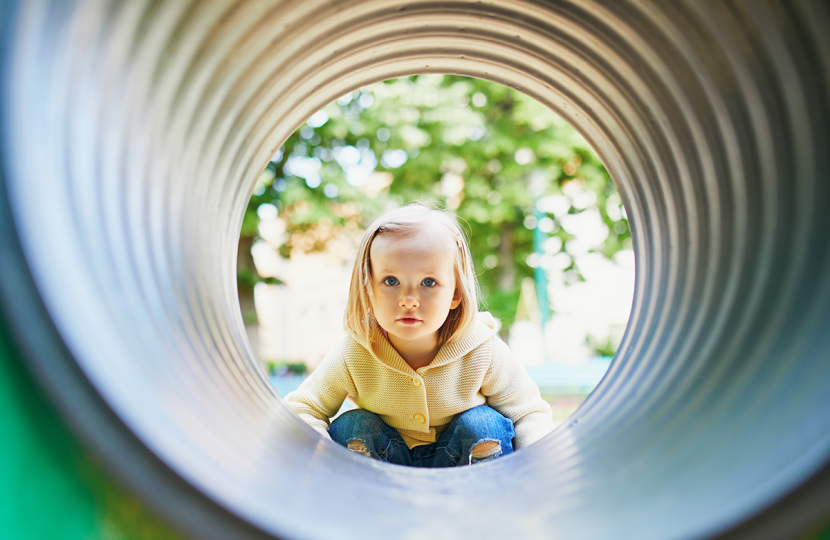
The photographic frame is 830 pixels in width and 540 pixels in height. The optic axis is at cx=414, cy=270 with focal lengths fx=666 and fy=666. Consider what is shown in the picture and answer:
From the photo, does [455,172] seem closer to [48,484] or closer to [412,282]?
[412,282]

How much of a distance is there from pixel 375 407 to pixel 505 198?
8088 mm

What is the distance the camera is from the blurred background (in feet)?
31.0

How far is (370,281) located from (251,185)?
1.87 ft

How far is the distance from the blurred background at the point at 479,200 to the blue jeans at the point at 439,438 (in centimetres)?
568

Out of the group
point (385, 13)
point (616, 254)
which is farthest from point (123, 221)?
point (616, 254)

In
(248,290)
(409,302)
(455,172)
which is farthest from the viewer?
(455,172)

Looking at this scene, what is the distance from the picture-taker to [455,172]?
10.7 m

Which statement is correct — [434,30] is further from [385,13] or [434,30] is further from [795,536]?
[795,536]

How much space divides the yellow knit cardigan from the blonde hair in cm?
6

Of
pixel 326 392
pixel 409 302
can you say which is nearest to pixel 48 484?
pixel 409 302

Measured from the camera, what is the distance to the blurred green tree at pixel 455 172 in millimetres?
9438

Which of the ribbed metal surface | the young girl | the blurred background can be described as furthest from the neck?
the blurred background

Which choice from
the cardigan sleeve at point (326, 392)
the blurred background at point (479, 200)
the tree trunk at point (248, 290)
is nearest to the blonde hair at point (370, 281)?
the cardigan sleeve at point (326, 392)

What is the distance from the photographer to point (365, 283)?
261 centimetres
